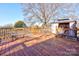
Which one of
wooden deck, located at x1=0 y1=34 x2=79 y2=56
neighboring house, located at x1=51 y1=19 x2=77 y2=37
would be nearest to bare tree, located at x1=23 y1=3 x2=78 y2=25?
neighboring house, located at x1=51 y1=19 x2=77 y2=37

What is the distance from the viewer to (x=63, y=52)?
2.72 m

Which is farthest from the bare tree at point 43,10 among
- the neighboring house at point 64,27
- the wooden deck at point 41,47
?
the wooden deck at point 41,47

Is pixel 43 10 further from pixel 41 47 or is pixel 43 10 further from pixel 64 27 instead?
pixel 41 47

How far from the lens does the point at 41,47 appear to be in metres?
2.74

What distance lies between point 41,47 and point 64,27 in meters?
0.38

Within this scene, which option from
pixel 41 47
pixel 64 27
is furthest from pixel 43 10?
pixel 41 47

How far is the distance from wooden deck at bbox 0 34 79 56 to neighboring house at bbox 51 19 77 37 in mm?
88

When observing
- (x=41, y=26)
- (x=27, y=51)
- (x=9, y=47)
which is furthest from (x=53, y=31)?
(x=9, y=47)

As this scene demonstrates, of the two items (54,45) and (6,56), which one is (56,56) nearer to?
(54,45)

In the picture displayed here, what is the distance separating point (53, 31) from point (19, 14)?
1.54 ft

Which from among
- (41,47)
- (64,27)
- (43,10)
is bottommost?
(41,47)

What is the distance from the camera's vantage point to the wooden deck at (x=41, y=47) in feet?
8.92

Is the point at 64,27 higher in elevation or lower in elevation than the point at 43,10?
lower

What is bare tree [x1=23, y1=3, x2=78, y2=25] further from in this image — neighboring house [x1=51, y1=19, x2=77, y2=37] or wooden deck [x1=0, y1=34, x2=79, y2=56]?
wooden deck [x1=0, y1=34, x2=79, y2=56]
